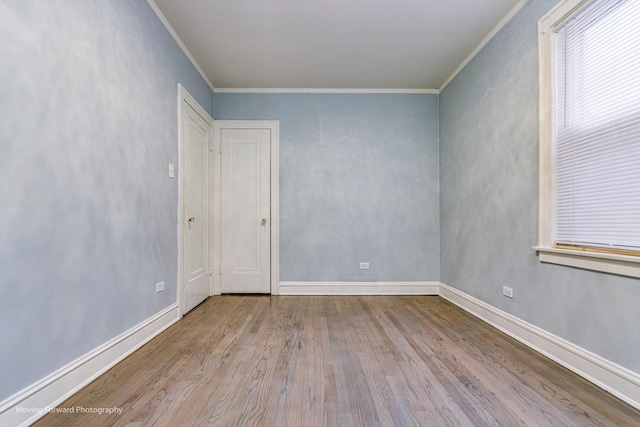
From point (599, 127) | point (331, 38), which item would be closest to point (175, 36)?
point (331, 38)

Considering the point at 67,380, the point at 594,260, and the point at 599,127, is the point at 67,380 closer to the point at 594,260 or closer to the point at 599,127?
the point at 594,260

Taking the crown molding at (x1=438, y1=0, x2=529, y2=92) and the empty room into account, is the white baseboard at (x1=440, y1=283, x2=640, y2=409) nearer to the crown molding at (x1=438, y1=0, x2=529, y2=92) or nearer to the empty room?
the empty room

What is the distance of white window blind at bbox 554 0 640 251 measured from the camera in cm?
162

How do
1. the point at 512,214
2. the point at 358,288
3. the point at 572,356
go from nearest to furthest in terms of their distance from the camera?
1. the point at 572,356
2. the point at 512,214
3. the point at 358,288

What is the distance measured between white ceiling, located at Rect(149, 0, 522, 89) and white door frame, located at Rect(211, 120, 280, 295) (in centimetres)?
50

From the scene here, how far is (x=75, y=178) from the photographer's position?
1646 millimetres

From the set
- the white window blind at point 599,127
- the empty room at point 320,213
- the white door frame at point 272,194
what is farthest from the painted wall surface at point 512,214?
the white door frame at point 272,194

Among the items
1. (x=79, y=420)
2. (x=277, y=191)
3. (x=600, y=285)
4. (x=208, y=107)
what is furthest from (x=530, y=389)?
(x=208, y=107)

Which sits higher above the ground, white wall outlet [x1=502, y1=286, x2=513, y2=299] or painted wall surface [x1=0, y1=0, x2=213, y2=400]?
painted wall surface [x1=0, y1=0, x2=213, y2=400]

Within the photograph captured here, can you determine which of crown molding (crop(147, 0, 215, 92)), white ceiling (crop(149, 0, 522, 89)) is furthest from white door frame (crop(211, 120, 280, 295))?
crown molding (crop(147, 0, 215, 92))

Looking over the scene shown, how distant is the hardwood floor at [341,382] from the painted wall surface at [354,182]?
125cm

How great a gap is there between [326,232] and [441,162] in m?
1.76

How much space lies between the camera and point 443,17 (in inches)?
101

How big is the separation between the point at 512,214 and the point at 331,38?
227cm
